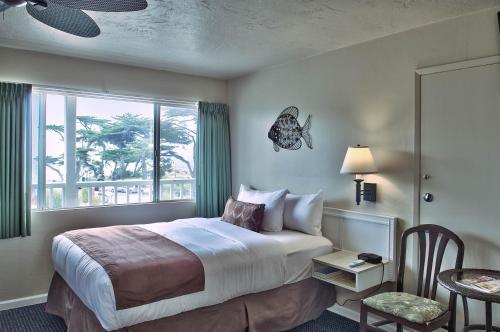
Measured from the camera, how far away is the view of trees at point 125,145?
13.3ft

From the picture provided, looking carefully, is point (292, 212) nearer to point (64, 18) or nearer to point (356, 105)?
point (356, 105)

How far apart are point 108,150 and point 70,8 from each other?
235 cm

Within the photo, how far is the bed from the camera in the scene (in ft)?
7.82

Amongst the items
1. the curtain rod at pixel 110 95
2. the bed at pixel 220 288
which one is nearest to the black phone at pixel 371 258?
the bed at pixel 220 288

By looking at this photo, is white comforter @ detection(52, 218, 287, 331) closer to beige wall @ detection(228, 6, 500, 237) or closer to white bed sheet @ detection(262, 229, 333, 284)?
white bed sheet @ detection(262, 229, 333, 284)

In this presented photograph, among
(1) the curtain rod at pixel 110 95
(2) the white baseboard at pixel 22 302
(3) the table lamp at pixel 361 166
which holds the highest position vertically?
(1) the curtain rod at pixel 110 95

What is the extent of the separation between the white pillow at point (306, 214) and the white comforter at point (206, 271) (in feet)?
1.50

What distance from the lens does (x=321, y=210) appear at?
357 cm

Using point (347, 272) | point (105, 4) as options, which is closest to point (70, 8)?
point (105, 4)

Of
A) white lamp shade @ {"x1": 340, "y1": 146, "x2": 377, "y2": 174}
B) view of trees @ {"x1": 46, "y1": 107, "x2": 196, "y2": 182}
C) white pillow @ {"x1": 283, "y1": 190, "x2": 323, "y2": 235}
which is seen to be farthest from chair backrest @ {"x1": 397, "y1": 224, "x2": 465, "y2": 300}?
view of trees @ {"x1": 46, "y1": 107, "x2": 196, "y2": 182}

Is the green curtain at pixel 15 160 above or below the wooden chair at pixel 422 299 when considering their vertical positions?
above

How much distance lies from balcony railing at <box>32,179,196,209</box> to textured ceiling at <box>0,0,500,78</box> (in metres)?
1.37

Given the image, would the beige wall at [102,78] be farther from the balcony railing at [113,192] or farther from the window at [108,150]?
the balcony railing at [113,192]

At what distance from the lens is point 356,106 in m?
3.40
